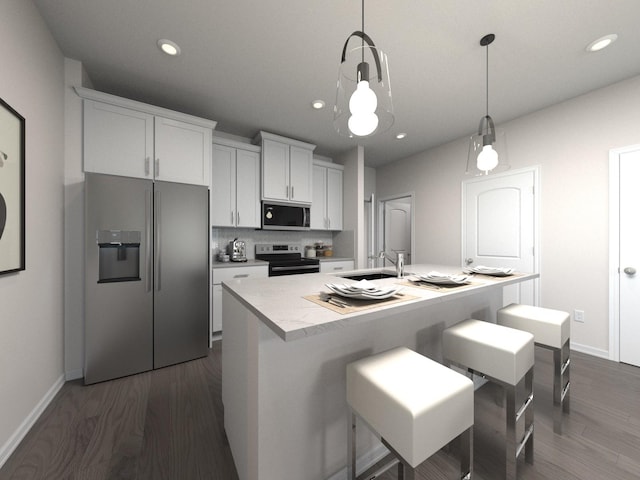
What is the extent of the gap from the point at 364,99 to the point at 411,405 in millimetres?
1291

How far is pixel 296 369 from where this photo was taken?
1.07m

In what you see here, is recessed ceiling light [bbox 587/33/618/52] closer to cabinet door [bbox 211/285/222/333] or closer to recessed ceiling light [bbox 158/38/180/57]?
recessed ceiling light [bbox 158/38/180/57]

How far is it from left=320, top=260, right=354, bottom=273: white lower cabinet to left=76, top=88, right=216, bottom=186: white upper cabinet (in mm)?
1958

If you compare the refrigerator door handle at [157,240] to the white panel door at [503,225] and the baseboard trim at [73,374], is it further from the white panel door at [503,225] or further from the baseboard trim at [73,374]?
the white panel door at [503,225]

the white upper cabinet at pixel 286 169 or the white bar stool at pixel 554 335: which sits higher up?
the white upper cabinet at pixel 286 169

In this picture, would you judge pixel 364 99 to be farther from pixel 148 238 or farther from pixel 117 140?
pixel 117 140

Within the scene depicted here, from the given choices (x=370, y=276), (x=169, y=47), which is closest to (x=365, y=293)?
(x=370, y=276)

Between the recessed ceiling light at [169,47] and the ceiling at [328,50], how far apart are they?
0.04 metres

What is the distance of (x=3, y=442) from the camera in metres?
1.35

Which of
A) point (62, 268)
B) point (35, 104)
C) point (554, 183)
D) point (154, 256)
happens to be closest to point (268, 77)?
point (35, 104)

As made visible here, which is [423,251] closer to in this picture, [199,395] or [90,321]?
[199,395]

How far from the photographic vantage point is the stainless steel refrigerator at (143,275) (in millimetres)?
2090

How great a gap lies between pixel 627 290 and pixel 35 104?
499 centimetres

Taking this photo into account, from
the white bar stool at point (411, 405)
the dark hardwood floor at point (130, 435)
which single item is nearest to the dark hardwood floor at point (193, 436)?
the dark hardwood floor at point (130, 435)
